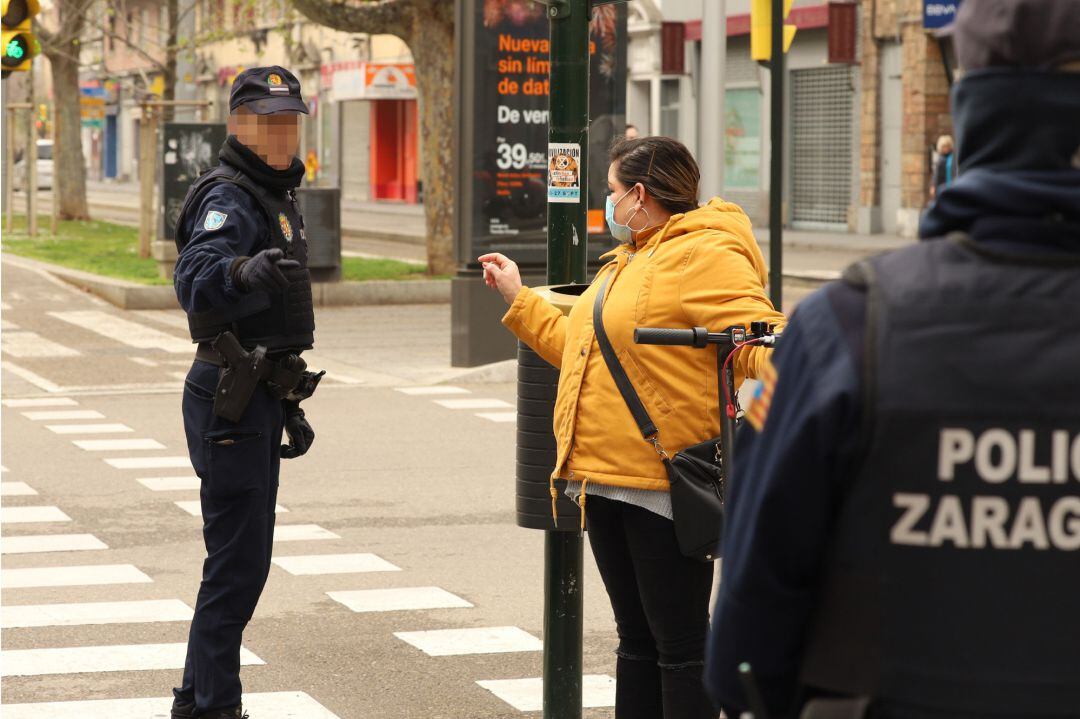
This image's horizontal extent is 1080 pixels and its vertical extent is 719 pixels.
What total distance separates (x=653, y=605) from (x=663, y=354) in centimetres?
61

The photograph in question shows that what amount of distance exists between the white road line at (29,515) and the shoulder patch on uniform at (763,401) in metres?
7.32

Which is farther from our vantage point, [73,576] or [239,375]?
[73,576]

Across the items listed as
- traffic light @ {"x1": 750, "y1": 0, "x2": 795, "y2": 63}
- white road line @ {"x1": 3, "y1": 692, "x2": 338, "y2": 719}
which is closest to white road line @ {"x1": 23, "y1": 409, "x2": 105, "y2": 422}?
traffic light @ {"x1": 750, "y1": 0, "x2": 795, "y2": 63}

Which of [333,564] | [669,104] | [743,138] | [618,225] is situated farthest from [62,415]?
[669,104]

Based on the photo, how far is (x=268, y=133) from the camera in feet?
17.5

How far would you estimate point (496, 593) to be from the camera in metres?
7.73

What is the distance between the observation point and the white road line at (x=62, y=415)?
12.8 meters

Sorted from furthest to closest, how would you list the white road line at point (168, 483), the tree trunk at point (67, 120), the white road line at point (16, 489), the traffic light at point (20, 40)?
the tree trunk at point (67, 120) < the traffic light at point (20, 40) < the white road line at point (168, 483) < the white road line at point (16, 489)

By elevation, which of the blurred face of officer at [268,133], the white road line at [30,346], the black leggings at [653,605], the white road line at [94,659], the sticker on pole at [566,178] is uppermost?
the blurred face of officer at [268,133]

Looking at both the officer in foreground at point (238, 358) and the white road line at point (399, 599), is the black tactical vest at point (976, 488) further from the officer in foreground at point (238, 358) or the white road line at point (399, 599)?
the white road line at point (399, 599)

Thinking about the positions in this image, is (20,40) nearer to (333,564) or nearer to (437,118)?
(333,564)

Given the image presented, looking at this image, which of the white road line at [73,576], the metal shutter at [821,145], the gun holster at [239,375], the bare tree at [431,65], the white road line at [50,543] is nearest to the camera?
the gun holster at [239,375]

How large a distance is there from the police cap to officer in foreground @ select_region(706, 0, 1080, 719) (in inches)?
130

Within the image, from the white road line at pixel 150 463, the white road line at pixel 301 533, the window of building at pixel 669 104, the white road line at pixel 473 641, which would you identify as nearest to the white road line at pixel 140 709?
the white road line at pixel 473 641
